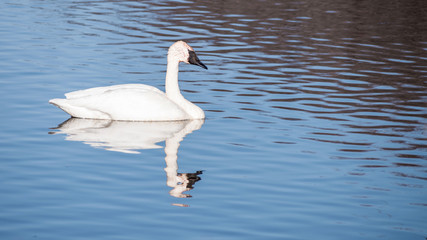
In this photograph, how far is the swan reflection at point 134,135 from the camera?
39.3ft

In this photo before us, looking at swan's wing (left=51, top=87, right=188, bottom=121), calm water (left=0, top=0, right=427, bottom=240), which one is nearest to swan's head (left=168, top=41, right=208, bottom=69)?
calm water (left=0, top=0, right=427, bottom=240)

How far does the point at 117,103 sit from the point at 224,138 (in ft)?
6.43

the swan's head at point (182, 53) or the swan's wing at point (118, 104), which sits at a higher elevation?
the swan's head at point (182, 53)

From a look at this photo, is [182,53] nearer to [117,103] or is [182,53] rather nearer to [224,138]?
[117,103]

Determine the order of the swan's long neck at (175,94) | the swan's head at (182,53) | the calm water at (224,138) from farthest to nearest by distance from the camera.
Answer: the swan's head at (182,53) → the swan's long neck at (175,94) → the calm water at (224,138)

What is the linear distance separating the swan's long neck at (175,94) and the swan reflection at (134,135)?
148 mm

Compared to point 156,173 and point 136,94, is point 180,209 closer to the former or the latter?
point 156,173

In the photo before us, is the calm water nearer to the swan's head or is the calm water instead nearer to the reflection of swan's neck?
the reflection of swan's neck

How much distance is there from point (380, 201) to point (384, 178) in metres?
0.98

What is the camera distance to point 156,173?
1127cm

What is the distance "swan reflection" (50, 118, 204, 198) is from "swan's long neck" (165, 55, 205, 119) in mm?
148

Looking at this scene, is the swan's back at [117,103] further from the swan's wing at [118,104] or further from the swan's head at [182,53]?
the swan's head at [182,53]

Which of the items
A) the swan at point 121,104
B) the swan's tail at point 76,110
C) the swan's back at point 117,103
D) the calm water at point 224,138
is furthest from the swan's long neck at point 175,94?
the swan's tail at point 76,110

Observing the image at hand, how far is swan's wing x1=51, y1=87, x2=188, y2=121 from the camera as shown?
14.1m
